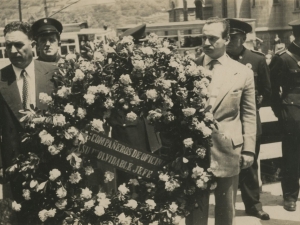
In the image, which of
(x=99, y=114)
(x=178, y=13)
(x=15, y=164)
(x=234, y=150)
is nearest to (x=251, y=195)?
(x=234, y=150)

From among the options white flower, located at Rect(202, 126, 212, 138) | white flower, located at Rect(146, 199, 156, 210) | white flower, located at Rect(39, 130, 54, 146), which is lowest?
white flower, located at Rect(146, 199, 156, 210)

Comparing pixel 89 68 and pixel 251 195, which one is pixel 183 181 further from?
pixel 251 195

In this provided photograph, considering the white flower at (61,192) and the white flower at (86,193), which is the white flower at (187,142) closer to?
the white flower at (86,193)

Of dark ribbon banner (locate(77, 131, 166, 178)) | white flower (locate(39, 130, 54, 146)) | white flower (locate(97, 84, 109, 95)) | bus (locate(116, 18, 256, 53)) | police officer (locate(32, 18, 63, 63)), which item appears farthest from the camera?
bus (locate(116, 18, 256, 53))

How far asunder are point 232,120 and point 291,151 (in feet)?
6.14

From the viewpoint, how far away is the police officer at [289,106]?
16.6ft

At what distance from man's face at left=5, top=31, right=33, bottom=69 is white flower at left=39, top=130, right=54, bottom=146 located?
667 mm

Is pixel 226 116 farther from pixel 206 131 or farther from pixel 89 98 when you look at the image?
pixel 89 98

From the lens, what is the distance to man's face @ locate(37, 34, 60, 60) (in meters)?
4.65

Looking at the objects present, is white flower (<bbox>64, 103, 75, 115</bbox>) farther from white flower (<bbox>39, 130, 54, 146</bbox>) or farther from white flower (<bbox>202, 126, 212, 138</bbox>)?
white flower (<bbox>202, 126, 212, 138</bbox>)

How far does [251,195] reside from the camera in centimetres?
493

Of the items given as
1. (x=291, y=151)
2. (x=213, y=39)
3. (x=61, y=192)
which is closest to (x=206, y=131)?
(x=213, y=39)

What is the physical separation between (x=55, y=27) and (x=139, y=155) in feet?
7.20

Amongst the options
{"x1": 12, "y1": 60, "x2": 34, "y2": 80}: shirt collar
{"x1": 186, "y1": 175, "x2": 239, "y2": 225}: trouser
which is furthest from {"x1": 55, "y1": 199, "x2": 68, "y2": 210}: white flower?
{"x1": 186, "y1": 175, "x2": 239, "y2": 225}: trouser
